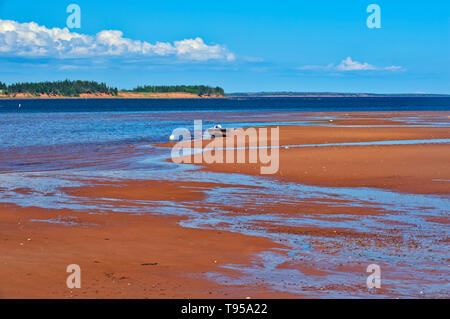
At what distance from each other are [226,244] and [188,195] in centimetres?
586

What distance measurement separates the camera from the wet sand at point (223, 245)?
8742 mm

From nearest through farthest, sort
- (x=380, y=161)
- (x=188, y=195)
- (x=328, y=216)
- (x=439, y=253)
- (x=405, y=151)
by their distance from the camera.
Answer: (x=439, y=253)
(x=328, y=216)
(x=188, y=195)
(x=380, y=161)
(x=405, y=151)

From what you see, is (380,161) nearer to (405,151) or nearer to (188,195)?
(405,151)

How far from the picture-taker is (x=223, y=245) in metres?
11.3

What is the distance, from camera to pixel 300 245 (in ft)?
Result: 37.1

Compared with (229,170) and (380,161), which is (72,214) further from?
(380,161)

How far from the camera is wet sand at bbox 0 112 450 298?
344 inches

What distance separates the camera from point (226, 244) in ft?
37.4
